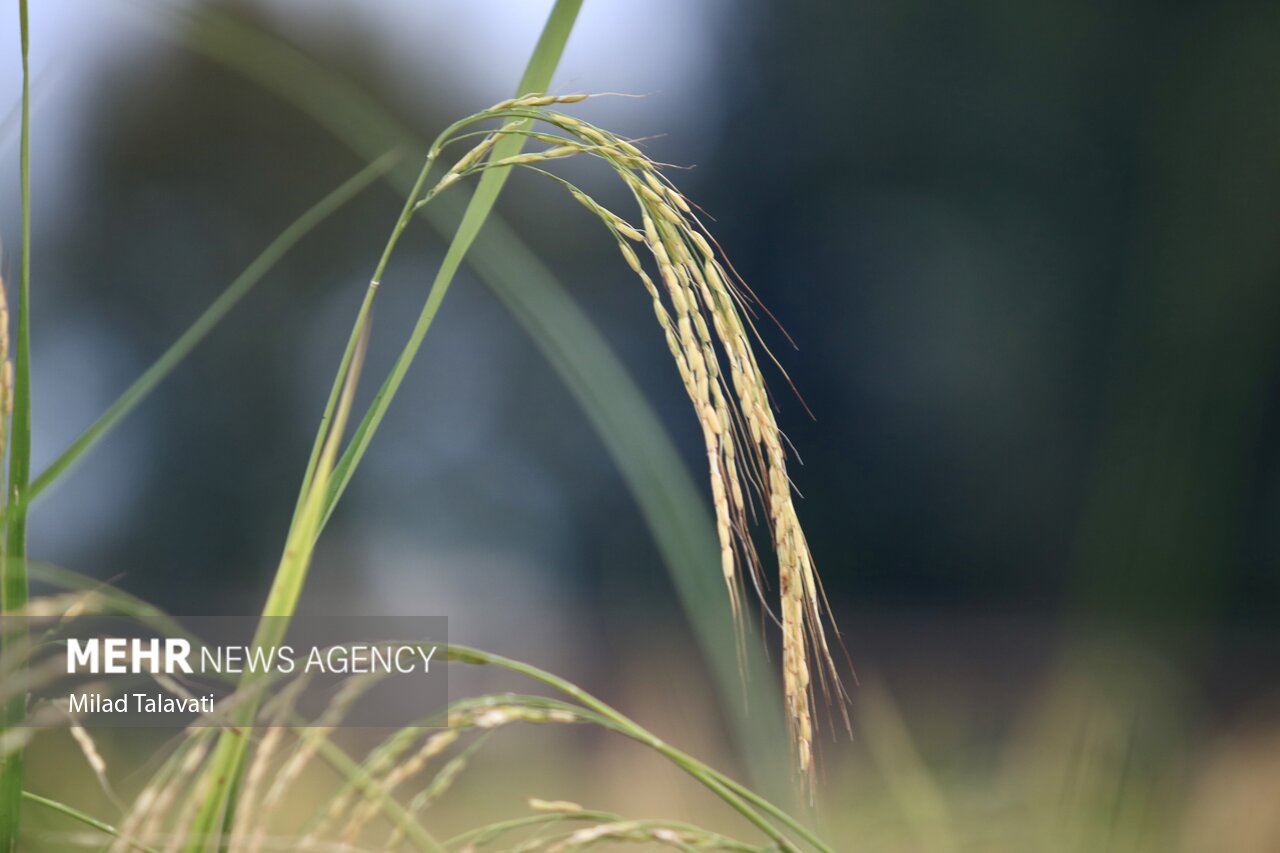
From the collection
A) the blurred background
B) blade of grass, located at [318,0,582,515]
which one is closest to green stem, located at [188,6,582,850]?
blade of grass, located at [318,0,582,515]

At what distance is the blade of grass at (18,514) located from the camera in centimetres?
39

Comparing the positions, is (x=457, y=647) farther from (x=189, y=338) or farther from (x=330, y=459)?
(x=189, y=338)

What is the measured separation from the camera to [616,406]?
0.45m

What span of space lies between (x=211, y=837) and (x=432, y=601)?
11.9 feet

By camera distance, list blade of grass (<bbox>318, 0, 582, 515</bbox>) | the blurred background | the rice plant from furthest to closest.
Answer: the blurred background < blade of grass (<bbox>318, 0, 582, 515</bbox>) < the rice plant

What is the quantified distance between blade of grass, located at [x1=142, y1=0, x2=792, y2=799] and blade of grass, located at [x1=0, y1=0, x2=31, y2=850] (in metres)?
0.12

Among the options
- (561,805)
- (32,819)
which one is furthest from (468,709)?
(32,819)

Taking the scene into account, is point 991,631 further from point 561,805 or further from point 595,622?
point 561,805

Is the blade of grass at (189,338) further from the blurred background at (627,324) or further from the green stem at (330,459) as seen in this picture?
the blurred background at (627,324)

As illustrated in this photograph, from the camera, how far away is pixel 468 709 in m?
0.31

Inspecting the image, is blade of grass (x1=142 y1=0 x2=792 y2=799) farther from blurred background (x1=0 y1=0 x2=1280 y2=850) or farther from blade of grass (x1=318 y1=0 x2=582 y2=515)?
blurred background (x1=0 y1=0 x2=1280 y2=850)

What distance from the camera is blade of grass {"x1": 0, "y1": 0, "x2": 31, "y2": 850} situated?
39cm

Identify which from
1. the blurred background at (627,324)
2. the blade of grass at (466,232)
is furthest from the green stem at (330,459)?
the blurred background at (627,324)

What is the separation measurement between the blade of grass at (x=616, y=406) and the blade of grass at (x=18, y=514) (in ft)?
0.39
